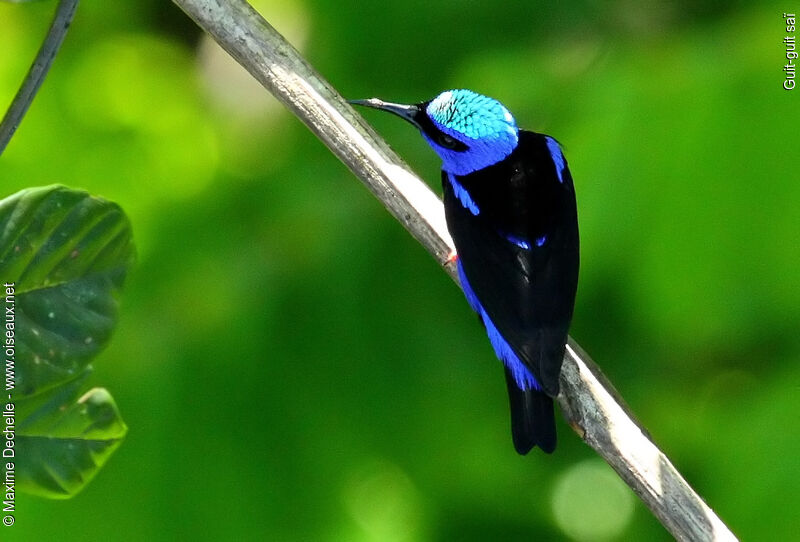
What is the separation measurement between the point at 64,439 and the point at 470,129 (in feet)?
3.83

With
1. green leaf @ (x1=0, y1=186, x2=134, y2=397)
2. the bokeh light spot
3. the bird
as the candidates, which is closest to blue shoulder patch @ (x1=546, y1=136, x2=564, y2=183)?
the bird

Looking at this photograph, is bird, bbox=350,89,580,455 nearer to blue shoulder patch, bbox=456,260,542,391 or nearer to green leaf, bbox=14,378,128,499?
blue shoulder patch, bbox=456,260,542,391

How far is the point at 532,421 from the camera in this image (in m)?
2.00

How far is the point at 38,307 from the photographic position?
4.30ft

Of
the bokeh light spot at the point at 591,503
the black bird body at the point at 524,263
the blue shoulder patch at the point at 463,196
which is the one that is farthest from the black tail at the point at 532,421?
the bokeh light spot at the point at 591,503

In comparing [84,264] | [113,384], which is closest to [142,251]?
[113,384]

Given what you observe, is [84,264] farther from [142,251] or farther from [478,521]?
[478,521]

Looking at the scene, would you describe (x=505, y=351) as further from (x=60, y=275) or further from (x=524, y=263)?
(x=60, y=275)

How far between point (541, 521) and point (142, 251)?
1.22 m

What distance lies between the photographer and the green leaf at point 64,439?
1.29 m

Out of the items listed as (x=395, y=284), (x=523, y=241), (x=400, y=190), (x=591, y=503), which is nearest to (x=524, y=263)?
(x=523, y=241)

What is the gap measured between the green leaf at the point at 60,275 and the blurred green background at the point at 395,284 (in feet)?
3.47

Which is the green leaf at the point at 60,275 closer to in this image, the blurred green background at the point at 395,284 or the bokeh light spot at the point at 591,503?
the blurred green background at the point at 395,284

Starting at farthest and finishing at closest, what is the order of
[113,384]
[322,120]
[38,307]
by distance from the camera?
1. [113,384]
2. [322,120]
3. [38,307]
